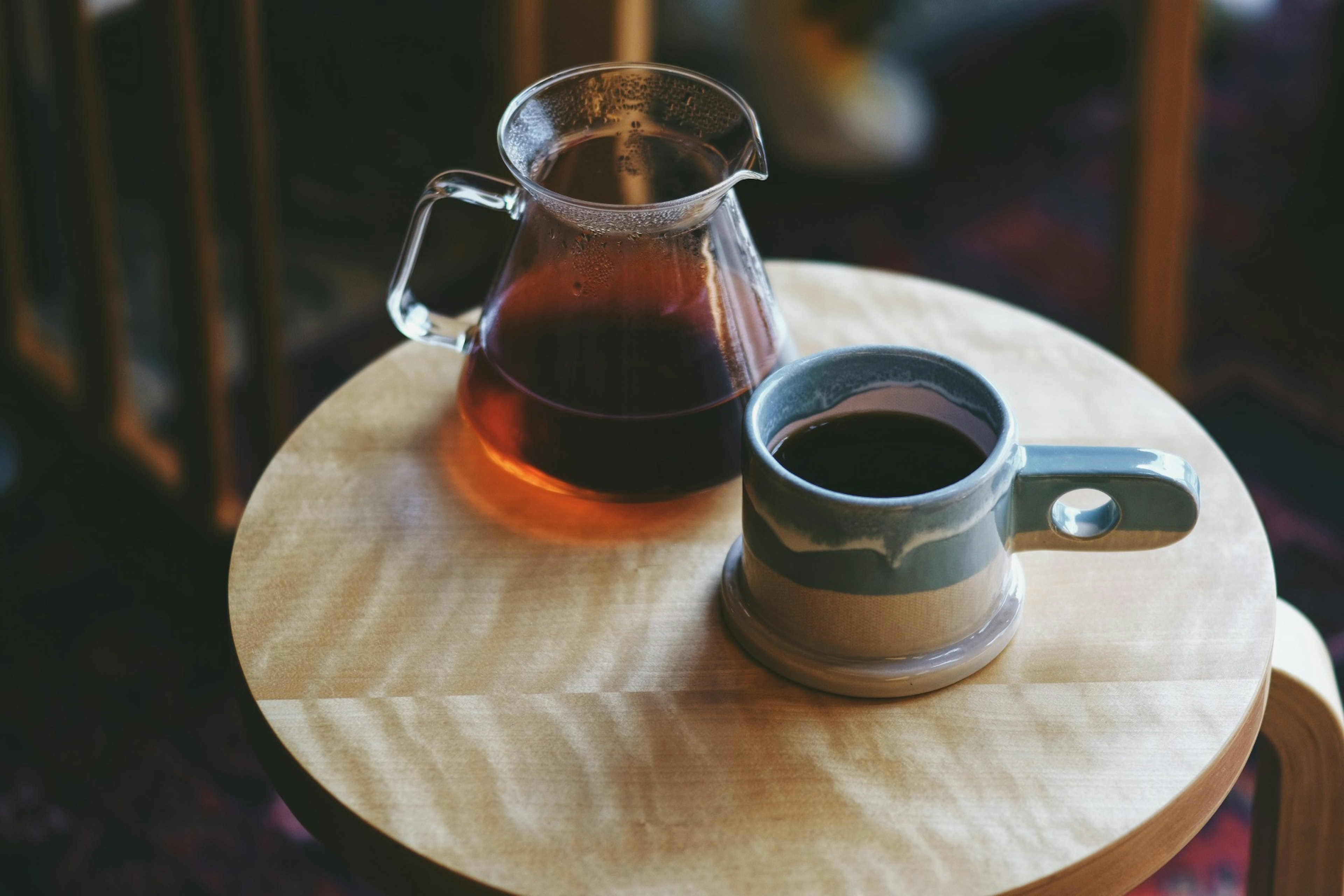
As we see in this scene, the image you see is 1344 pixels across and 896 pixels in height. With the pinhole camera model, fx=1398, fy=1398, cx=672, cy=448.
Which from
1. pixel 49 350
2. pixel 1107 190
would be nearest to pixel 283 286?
pixel 49 350

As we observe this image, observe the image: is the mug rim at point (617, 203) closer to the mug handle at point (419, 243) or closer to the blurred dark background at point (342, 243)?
the mug handle at point (419, 243)

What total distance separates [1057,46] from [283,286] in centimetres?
99

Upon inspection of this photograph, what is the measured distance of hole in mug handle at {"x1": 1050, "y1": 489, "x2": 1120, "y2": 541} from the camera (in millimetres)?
469

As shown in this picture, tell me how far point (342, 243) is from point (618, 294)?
103cm

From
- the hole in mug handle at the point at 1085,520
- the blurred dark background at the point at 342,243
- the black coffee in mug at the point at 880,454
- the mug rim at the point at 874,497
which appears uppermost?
the mug rim at the point at 874,497

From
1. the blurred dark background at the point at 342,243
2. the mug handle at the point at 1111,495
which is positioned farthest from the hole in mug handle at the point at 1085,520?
the blurred dark background at the point at 342,243

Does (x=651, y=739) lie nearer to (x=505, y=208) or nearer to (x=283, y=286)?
(x=505, y=208)

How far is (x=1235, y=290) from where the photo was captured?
1.41 metres

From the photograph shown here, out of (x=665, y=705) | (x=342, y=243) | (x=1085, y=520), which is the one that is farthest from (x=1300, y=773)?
(x=342, y=243)

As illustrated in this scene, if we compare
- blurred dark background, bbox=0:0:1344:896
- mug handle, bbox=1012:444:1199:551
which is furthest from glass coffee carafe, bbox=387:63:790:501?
blurred dark background, bbox=0:0:1344:896

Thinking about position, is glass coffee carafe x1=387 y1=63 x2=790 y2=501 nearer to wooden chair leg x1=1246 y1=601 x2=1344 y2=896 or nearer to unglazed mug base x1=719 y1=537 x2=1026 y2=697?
unglazed mug base x1=719 y1=537 x2=1026 y2=697

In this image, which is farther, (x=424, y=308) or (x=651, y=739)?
A: (x=424, y=308)

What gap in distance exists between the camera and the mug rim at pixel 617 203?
48cm

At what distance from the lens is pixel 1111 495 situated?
1.50 ft
